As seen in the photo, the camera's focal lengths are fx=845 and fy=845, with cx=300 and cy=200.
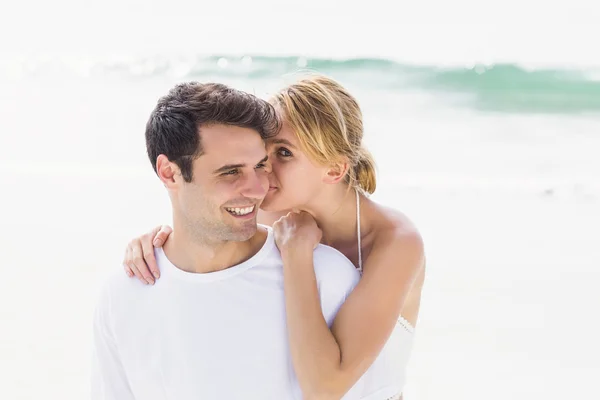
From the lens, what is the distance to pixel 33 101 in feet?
42.7

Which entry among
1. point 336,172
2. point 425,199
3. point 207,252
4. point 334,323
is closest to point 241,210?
point 207,252

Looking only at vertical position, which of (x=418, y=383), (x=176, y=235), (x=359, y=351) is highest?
(x=176, y=235)

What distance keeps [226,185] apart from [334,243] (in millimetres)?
694

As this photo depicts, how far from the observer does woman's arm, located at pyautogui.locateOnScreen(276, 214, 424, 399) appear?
2.41m

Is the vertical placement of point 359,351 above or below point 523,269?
above

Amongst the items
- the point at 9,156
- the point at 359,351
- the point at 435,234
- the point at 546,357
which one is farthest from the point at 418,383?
the point at 9,156

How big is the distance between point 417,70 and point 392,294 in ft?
37.2

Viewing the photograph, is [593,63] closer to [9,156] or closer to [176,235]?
[9,156]

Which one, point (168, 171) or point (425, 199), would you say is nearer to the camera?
point (168, 171)

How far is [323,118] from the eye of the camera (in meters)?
2.78

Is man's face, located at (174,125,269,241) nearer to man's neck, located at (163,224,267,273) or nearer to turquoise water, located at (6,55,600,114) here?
man's neck, located at (163,224,267,273)

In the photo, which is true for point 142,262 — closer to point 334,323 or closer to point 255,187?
point 255,187

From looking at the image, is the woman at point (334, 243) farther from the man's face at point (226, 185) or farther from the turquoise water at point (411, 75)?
the turquoise water at point (411, 75)

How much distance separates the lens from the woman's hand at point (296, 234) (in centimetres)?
255
